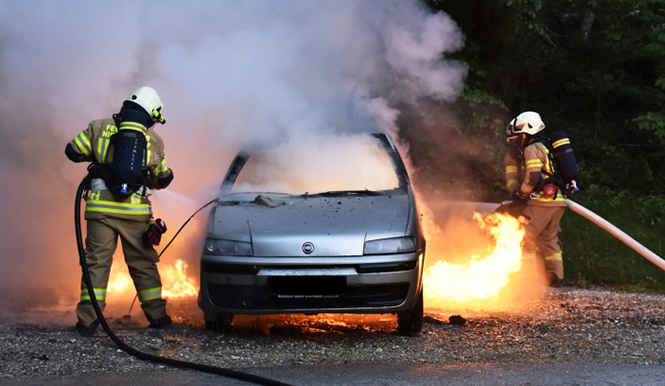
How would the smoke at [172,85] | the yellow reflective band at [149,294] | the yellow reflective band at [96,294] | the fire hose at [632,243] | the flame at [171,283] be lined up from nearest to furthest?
1. the yellow reflective band at [96,294]
2. the yellow reflective band at [149,294]
3. the flame at [171,283]
4. the smoke at [172,85]
5. the fire hose at [632,243]

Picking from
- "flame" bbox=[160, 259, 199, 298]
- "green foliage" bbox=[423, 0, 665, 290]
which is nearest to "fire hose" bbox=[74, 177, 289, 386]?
"flame" bbox=[160, 259, 199, 298]

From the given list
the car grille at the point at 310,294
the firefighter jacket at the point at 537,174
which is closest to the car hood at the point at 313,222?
the car grille at the point at 310,294

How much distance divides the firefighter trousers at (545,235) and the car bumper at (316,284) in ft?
11.0

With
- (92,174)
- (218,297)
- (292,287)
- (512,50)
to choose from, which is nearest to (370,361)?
(292,287)

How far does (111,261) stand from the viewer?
20.5 feet

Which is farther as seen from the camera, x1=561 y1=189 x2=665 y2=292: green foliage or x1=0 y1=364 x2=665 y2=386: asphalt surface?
x1=561 y1=189 x2=665 y2=292: green foliage

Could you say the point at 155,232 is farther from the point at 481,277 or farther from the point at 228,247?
the point at 481,277

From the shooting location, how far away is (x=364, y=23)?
29.5 ft

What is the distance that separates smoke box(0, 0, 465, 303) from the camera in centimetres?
767

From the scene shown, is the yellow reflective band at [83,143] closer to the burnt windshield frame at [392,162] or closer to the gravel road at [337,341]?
the burnt windshield frame at [392,162]

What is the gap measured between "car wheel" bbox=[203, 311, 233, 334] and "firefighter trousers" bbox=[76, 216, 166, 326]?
57cm

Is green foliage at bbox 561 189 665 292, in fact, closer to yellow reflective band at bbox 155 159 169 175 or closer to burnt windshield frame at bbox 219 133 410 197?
burnt windshield frame at bbox 219 133 410 197

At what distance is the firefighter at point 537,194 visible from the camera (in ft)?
28.1

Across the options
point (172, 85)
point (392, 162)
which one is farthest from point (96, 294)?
point (172, 85)
